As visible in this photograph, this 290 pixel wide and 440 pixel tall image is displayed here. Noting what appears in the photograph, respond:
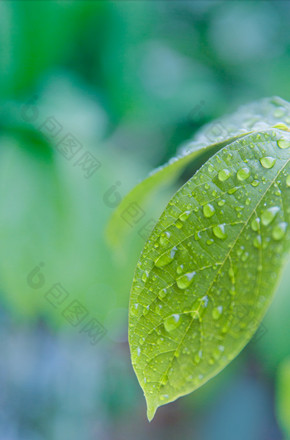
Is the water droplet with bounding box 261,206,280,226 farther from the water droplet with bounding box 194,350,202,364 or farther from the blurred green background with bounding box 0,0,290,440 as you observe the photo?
the blurred green background with bounding box 0,0,290,440

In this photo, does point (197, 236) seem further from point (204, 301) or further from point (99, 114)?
point (99, 114)

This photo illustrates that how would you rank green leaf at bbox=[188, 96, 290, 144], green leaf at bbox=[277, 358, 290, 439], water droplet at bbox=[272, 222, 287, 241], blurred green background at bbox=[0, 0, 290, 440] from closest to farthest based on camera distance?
water droplet at bbox=[272, 222, 287, 241]
green leaf at bbox=[188, 96, 290, 144]
green leaf at bbox=[277, 358, 290, 439]
blurred green background at bbox=[0, 0, 290, 440]

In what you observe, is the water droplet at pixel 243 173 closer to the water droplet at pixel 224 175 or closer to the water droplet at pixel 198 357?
the water droplet at pixel 224 175

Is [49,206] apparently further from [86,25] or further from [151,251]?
[151,251]

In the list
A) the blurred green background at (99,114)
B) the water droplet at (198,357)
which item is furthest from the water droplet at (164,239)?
the blurred green background at (99,114)

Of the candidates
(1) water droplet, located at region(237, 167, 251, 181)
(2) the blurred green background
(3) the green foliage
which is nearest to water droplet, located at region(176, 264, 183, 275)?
(3) the green foliage

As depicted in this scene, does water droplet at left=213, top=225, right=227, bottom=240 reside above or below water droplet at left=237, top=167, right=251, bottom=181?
below

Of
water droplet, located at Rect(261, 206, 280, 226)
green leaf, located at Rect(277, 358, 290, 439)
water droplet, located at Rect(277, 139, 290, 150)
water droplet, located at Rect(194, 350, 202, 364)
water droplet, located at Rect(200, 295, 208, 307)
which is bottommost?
green leaf, located at Rect(277, 358, 290, 439)

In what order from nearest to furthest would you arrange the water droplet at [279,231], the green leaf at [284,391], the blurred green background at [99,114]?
1. the water droplet at [279,231]
2. the green leaf at [284,391]
3. the blurred green background at [99,114]
